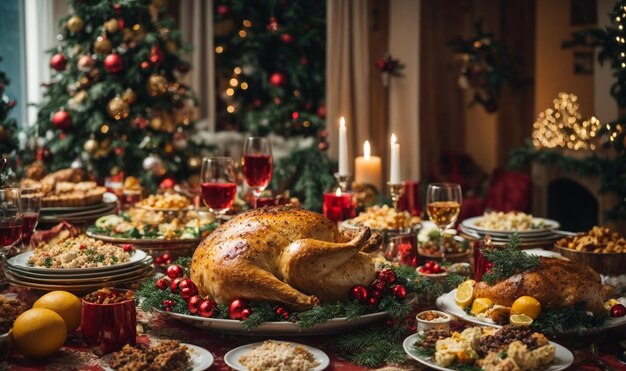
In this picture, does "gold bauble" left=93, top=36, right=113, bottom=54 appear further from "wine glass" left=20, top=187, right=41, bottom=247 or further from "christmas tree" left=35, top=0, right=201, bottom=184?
"wine glass" left=20, top=187, right=41, bottom=247

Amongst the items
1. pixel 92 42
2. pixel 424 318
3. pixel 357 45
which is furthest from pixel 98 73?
Answer: pixel 424 318

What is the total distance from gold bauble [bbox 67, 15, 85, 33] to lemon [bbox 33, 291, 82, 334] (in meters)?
3.76

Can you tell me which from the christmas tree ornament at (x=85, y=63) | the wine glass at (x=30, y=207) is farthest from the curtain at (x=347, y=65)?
the wine glass at (x=30, y=207)

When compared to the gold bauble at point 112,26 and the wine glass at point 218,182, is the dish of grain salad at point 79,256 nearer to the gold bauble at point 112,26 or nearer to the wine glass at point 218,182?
the wine glass at point 218,182

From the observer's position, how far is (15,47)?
614cm

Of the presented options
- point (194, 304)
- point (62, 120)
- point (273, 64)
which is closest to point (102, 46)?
point (62, 120)

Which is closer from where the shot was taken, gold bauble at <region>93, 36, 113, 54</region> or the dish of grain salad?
the dish of grain salad

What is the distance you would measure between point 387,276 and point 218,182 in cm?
72

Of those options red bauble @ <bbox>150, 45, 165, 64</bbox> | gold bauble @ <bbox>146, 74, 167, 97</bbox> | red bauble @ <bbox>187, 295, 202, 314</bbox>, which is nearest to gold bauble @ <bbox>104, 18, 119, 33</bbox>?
red bauble @ <bbox>150, 45, 165, 64</bbox>

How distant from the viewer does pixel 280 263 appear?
1758 millimetres

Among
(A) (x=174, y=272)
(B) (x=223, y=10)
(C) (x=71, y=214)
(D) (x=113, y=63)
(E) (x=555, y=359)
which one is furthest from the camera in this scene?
(B) (x=223, y=10)

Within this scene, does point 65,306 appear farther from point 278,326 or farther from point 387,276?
point 387,276

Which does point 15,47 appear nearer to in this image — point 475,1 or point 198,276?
point 475,1

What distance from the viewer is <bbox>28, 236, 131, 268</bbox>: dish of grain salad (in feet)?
6.59
